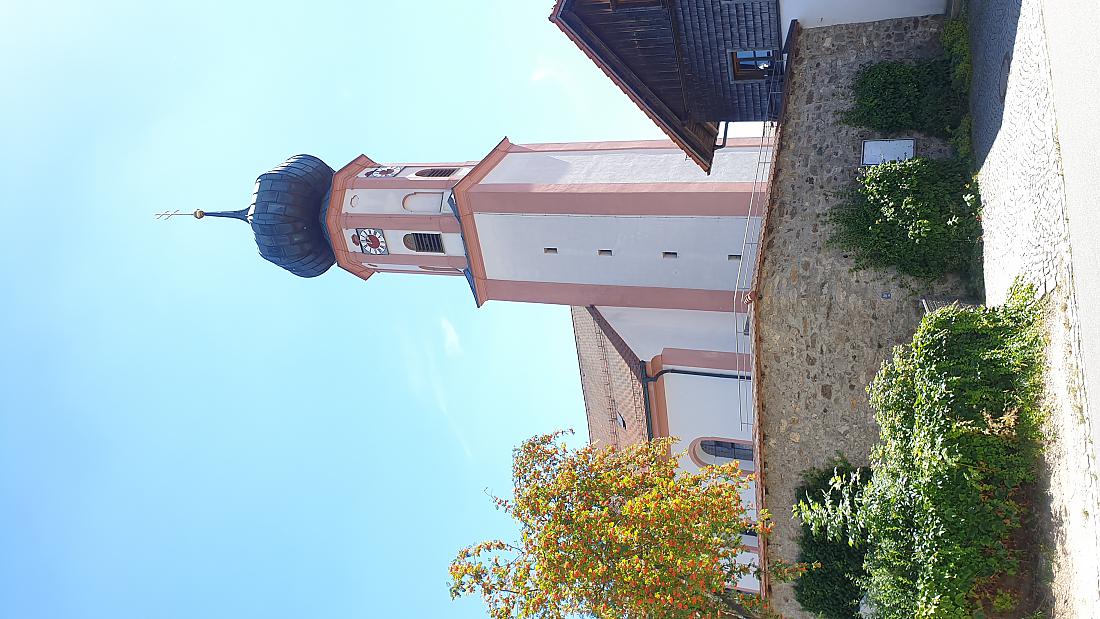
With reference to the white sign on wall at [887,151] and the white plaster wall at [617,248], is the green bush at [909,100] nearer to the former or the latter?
the white sign on wall at [887,151]

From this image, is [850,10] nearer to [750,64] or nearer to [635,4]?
[750,64]

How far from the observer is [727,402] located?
855 inches

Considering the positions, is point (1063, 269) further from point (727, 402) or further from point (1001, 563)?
point (727, 402)

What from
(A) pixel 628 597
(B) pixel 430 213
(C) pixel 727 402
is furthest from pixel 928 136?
(B) pixel 430 213

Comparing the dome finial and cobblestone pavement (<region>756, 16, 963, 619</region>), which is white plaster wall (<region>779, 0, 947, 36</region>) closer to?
cobblestone pavement (<region>756, 16, 963, 619</region>)

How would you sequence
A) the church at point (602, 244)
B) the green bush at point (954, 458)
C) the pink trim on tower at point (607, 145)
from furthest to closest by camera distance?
the pink trim on tower at point (607, 145) < the church at point (602, 244) < the green bush at point (954, 458)

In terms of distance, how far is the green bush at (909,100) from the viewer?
15.8 metres

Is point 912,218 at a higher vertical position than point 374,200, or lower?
lower

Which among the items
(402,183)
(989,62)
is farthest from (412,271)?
(989,62)

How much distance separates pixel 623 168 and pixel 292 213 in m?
10.3

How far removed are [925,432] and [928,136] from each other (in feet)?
23.4

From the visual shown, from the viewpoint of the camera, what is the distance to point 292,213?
23.8m

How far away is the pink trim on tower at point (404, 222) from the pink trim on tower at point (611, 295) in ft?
5.76

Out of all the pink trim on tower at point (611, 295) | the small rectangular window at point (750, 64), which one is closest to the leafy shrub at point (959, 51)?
the small rectangular window at point (750, 64)
